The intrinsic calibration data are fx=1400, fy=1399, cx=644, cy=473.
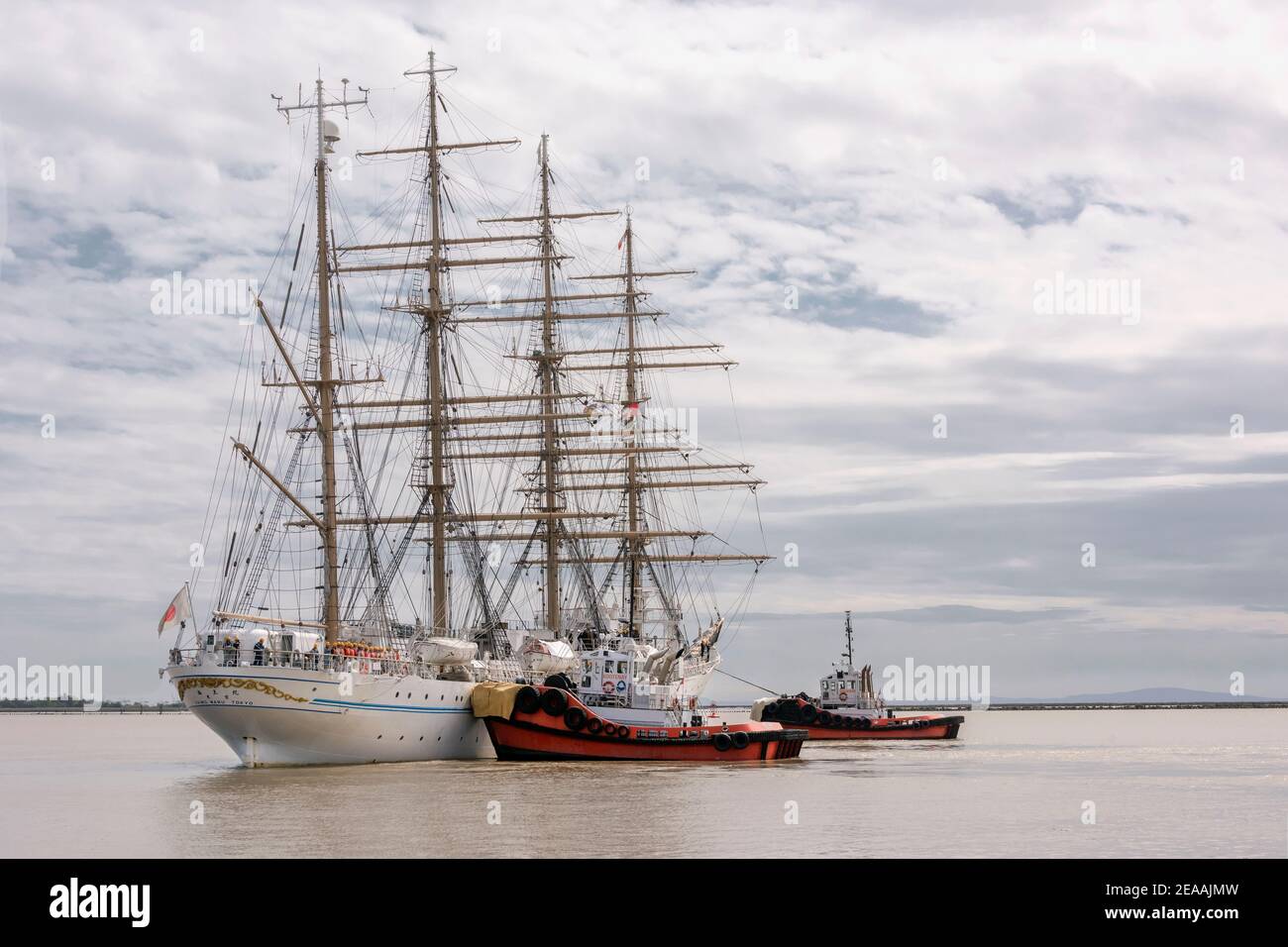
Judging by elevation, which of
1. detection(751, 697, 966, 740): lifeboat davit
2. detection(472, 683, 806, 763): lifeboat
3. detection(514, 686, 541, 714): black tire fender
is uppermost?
detection(514, 686, 541, 714): black tire fender

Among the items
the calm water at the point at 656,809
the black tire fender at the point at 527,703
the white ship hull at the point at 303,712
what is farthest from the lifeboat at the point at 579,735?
the white ship hull at the point at 303,712

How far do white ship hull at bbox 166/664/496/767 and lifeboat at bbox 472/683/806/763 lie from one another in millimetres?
4627

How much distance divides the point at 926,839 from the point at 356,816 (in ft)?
56.3

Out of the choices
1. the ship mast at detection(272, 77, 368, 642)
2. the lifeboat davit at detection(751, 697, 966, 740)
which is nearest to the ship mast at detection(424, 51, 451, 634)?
the ship mast at detection(272, 77, 368, 642)

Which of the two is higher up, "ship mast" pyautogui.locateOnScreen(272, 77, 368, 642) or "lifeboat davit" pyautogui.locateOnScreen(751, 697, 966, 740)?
"ship mast" pyautogui.locateOnScreen(272, 77, 368, 642)

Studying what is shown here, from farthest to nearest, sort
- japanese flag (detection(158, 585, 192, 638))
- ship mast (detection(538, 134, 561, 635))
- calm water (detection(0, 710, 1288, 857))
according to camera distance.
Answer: ship mast (detection(538, 134, 561, 635))
japanese flag (detection(158, 585, 192, 638))
calm water (detection(0, 710, 1288, 857))

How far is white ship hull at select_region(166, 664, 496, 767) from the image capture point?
6128cm

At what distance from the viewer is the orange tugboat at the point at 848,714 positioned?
103 metres

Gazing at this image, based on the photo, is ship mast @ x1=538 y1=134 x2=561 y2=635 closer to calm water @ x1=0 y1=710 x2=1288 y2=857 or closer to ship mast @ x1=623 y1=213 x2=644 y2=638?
ship mast @ x1=623 y1=213 x2=644 y2=638

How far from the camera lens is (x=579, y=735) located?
6925cm

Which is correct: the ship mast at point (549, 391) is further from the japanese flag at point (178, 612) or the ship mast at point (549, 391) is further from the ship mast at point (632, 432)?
the japanese flag at point (178, 612)

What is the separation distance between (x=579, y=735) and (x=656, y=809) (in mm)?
24109

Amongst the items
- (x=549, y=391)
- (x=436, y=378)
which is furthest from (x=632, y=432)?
(x=436, y=378)
